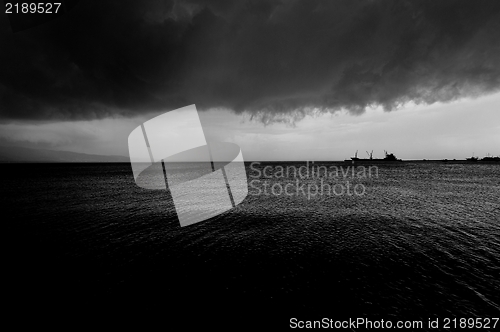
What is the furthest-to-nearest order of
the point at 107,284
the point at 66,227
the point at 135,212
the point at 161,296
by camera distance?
the point at 135,212, the point at 66,227, the point at 107,284, the point at 161,296

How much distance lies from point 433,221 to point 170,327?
24.9m

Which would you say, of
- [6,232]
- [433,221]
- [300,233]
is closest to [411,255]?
[300,233]

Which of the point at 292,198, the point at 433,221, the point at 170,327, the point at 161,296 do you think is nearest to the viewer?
the point at 170,327

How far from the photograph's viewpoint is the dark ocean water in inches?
344

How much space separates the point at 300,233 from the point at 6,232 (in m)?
25.6

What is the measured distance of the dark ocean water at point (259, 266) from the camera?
873 cm

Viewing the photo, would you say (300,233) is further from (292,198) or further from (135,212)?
(135,212)

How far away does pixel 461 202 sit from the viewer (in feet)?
93.6

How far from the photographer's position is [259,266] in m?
12.0

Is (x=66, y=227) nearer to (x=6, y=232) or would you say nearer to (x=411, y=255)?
(x=6, y=232)

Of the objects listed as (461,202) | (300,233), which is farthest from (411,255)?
(461,202)

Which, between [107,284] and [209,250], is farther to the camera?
[209,250]

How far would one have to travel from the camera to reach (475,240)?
15.5m

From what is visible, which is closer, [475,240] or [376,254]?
[376,254]
